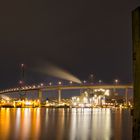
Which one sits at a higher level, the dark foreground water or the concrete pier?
the concrete pier

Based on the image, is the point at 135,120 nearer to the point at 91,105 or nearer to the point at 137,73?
the point at 137,73

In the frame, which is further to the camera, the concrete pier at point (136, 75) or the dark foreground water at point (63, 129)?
the dark foreground water at point (63, 129)

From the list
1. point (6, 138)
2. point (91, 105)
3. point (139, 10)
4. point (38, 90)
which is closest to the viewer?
point (139, 10)

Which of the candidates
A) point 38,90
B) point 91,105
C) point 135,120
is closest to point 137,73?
point 135,120

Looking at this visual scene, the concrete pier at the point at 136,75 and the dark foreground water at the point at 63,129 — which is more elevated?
the concrete pier at the point at 136,75

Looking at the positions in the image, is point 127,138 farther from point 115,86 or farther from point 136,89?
point 115,86

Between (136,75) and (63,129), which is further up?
(136,75)

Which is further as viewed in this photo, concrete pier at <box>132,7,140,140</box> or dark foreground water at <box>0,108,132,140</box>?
dark foreground water at <box>0,108,132,140</box>

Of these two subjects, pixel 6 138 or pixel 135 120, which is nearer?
pixel 135 120

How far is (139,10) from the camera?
5.71 meters

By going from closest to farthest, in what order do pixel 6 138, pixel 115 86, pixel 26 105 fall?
pixel 6 138
pixel 115 86
pixel 26 105

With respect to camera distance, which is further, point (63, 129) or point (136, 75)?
point (63, 129)

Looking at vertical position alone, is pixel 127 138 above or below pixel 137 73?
below

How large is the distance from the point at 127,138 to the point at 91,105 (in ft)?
372
